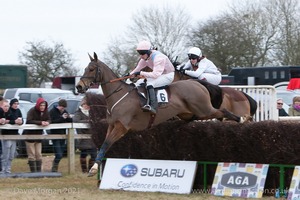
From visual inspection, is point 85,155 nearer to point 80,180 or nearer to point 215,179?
point 80,180

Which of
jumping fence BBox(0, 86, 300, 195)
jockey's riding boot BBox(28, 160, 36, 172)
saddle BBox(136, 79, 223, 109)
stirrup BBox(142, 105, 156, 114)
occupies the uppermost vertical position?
saddle BBox(136, 79, 223, 109)

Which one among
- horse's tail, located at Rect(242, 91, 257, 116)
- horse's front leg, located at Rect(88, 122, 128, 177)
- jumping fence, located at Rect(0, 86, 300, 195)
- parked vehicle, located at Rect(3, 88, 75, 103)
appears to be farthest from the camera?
parked vehicle, located at Rect(3, 88, 75, 103)

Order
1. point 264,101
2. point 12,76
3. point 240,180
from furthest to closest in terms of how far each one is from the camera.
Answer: point 12,76, point 264,101, point 240,180

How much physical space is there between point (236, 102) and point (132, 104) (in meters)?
2.35

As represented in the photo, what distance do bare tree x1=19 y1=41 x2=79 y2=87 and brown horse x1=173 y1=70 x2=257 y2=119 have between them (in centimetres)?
4008

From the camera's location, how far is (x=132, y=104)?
40.2 feet

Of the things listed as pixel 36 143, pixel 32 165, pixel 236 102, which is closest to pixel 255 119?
pixel 236 102

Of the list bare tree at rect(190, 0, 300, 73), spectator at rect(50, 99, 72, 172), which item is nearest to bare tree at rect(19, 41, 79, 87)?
bare tree at rect(190, 0, 300, 73)

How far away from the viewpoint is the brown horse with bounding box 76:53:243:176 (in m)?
12.1

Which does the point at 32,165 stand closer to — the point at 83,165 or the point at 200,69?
the point at 83,165

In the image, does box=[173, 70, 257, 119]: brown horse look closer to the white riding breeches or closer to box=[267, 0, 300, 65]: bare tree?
the white riding breeches

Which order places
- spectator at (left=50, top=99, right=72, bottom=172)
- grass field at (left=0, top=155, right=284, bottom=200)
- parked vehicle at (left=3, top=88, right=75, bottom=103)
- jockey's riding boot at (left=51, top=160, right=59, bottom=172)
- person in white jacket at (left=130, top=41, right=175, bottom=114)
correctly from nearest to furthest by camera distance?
grass field at (left=0, top=155, right=284, bottom=200)
person in white jacket at (left=130, top=41, right=175, bottom=114)
jockey's riding boot at (left=51, top=160, right=59, bottom=172)
spectator at (left=50, top=99, right=72, bottom=172)
parked vehicle at (left=3, top=88, right=75, bottom=103)

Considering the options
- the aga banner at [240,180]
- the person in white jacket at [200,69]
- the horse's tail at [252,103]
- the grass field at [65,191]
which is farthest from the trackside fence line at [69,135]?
the aga banner at [240,180]

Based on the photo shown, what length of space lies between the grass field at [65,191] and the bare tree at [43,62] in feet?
128
